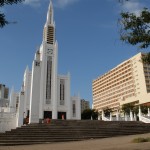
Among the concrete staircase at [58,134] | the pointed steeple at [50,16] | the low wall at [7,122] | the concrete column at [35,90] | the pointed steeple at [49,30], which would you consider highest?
the pointed steeple at [50,16]

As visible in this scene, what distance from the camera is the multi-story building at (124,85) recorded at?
281 ft

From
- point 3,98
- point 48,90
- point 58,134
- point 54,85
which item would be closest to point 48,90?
point 48,90

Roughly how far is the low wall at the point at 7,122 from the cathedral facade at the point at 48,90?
22.2 m

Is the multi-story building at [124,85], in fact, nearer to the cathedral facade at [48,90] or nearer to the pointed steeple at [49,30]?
the cathedral facade at [48,90]

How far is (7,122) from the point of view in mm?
22719

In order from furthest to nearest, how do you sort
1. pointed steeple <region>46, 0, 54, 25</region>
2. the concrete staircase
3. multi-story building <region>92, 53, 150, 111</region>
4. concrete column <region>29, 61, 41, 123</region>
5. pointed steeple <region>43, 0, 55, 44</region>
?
1. multi-story building <region>92, 53, 150, 111</region>
2. pointed steeple <region>46, 0, 54, 25</region>
3. pointed steeple <region>43, 0, 55, 44</region>
4. concrete column <region>29, 61, 41, 123</region>
5. the concrete staircase

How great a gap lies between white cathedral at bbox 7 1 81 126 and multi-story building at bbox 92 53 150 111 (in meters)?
33.3

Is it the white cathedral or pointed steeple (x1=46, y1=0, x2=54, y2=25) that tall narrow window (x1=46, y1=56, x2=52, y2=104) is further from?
pointed steeple (x1=46, y1=0, x2=54, y2=25)

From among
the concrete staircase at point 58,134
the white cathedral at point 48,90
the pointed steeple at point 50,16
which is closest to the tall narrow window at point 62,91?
the white cathedral at point 48,90

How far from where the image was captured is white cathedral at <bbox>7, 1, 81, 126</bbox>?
4916 cm

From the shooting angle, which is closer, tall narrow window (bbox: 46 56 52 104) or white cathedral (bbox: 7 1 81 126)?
white cathedral (bbox: 7 1 81 126)

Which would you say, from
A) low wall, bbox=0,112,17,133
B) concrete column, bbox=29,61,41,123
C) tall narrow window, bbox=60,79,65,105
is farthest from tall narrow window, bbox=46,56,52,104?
low wall, bbox=0,112,17,133

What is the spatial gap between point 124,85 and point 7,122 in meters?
80.4

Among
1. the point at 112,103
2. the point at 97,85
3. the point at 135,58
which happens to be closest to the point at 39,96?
the point at 135,58
